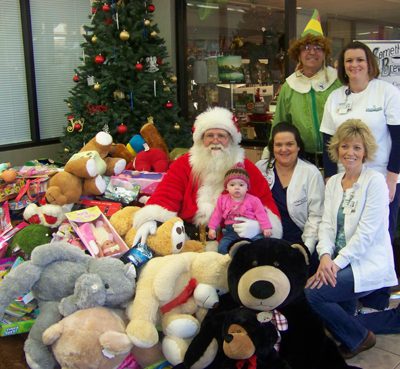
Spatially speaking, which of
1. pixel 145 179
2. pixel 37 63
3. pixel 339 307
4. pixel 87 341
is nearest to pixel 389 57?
pixel 339 307

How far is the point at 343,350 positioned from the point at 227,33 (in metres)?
4.11

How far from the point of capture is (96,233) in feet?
10.1

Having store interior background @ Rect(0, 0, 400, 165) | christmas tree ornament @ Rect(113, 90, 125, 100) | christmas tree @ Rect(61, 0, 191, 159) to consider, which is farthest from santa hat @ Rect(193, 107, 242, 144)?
store interior background @ Rect(0, 0, 400, 165)

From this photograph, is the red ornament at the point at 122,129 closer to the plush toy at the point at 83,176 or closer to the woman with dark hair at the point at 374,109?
the plush toy at the point at 83,176

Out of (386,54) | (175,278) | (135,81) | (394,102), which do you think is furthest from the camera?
(135,81)

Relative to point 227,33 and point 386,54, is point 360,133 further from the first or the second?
point 227,33

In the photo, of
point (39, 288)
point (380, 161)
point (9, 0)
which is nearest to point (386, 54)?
point (380, 161)

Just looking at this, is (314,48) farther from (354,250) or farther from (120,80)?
(120,80)

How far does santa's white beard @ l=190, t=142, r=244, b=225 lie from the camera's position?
304cm

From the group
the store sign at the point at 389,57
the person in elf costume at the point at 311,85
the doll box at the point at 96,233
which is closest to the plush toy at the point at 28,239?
the doll box at the point at 96,233

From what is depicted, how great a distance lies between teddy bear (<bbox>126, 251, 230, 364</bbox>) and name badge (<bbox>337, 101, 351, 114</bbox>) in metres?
1.20

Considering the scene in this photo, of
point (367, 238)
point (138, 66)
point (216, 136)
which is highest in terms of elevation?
point (138, 66)

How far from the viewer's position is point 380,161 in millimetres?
2852

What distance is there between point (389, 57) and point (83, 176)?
93.8 inches
